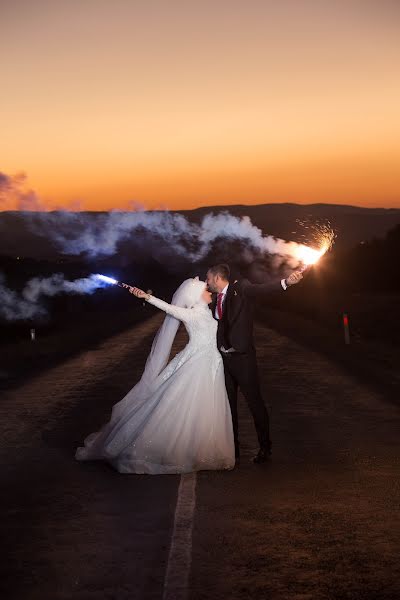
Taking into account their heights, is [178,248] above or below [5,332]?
above

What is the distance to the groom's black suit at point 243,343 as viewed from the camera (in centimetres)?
983

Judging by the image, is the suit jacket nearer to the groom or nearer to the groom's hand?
the groom

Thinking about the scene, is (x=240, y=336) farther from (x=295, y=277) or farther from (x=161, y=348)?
(x=161, y=348)

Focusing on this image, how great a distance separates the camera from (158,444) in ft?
31.6

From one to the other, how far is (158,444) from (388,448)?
259cm

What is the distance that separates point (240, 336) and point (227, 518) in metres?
2.79

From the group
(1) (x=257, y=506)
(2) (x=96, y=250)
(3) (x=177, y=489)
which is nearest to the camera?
(1) (x=257, y=506)

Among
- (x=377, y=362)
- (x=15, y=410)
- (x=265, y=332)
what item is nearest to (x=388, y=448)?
(x=15, y=410)

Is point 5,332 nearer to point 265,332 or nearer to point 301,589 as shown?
point 265,332

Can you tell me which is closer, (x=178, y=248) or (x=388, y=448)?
(x=388, y=448)

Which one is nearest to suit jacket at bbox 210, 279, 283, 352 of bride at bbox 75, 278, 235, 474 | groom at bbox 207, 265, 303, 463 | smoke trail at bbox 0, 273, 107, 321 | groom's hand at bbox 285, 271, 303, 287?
groom at bbox 207, 265, 303, 463

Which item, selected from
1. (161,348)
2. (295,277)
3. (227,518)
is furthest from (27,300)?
(227,518)

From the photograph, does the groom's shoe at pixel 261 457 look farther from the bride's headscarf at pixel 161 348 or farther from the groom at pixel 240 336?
the bride's headscarf at pixel 161 348

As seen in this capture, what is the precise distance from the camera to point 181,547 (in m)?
6.57
